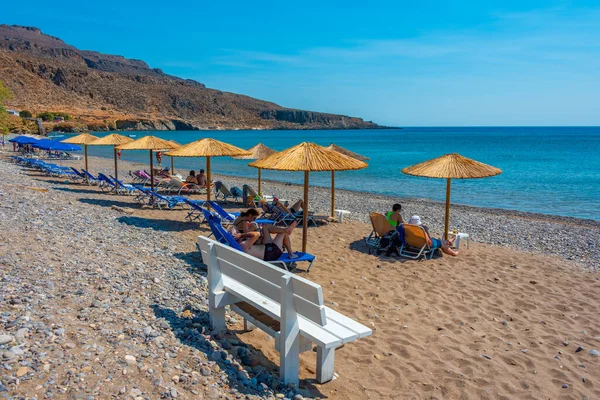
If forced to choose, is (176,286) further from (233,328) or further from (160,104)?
(160,104)

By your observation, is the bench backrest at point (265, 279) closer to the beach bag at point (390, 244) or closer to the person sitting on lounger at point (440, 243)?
the beach bag at point (390, 244)

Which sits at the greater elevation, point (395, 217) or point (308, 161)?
point (308, 161)

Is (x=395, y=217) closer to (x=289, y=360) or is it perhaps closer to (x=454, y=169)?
(x=454, y=169)

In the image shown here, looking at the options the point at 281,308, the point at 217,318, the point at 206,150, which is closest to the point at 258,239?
the point at 217,318

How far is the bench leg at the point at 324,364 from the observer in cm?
340

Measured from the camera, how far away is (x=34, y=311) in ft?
11.5

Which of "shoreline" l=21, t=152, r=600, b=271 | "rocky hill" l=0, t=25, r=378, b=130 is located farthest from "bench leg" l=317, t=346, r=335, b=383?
"rocky hill" l=0, t=25, r=378, b=130

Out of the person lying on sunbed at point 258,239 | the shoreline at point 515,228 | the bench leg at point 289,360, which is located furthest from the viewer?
the shoreline at point 515,228

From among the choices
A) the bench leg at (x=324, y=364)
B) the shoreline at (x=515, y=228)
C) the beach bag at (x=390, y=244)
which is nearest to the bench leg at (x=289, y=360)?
the bench leg at (x=324, y=364)

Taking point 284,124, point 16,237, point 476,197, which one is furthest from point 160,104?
point 16,237

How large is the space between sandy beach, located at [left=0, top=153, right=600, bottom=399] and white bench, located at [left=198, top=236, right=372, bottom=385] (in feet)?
0.68

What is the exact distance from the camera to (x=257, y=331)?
4.25 metres

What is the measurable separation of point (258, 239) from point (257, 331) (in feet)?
7.03

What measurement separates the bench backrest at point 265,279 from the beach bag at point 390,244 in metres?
4.33
